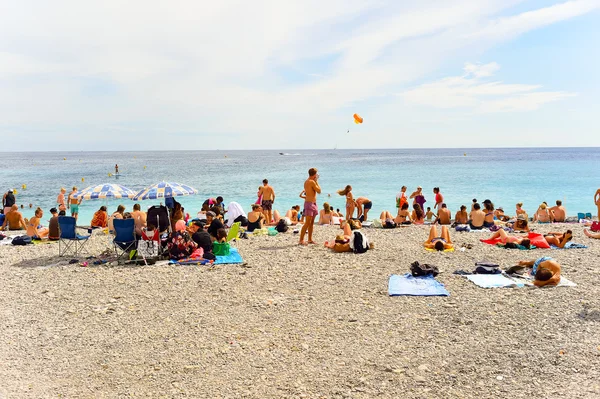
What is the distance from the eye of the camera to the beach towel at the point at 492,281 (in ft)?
22.0

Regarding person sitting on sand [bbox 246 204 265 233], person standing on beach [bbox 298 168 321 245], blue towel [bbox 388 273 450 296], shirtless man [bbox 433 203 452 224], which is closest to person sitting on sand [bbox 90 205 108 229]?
person sitting on sand [bbox 246 204 265 233]

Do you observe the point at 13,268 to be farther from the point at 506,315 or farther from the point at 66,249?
the point at 506,315

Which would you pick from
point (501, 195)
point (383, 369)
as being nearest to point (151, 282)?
point (383, 369)

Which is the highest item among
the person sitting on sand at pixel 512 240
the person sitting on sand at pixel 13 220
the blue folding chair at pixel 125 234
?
the blue folding chair at pixel 125 234

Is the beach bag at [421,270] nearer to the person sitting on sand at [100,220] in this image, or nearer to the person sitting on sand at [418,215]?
the person sitting on sand at [418,215]

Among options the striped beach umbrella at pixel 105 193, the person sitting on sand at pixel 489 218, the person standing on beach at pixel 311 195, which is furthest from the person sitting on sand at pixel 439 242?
the striped beach umbrella at pixel 105 193

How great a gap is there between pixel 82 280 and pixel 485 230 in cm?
1018

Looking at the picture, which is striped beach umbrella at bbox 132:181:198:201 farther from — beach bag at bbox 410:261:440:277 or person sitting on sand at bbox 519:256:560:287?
person sitting on sand at bbox 519:256:560:287

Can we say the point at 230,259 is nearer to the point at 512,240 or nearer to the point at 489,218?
the point at 512,240

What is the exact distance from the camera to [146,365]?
4324 millimetres

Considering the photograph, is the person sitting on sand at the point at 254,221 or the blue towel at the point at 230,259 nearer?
the blue towel at the point at 230,259

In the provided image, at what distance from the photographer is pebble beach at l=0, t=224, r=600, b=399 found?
3926mm

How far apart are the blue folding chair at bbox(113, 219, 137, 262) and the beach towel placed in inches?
241

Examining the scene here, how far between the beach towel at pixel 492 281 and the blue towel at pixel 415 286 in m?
0.61
